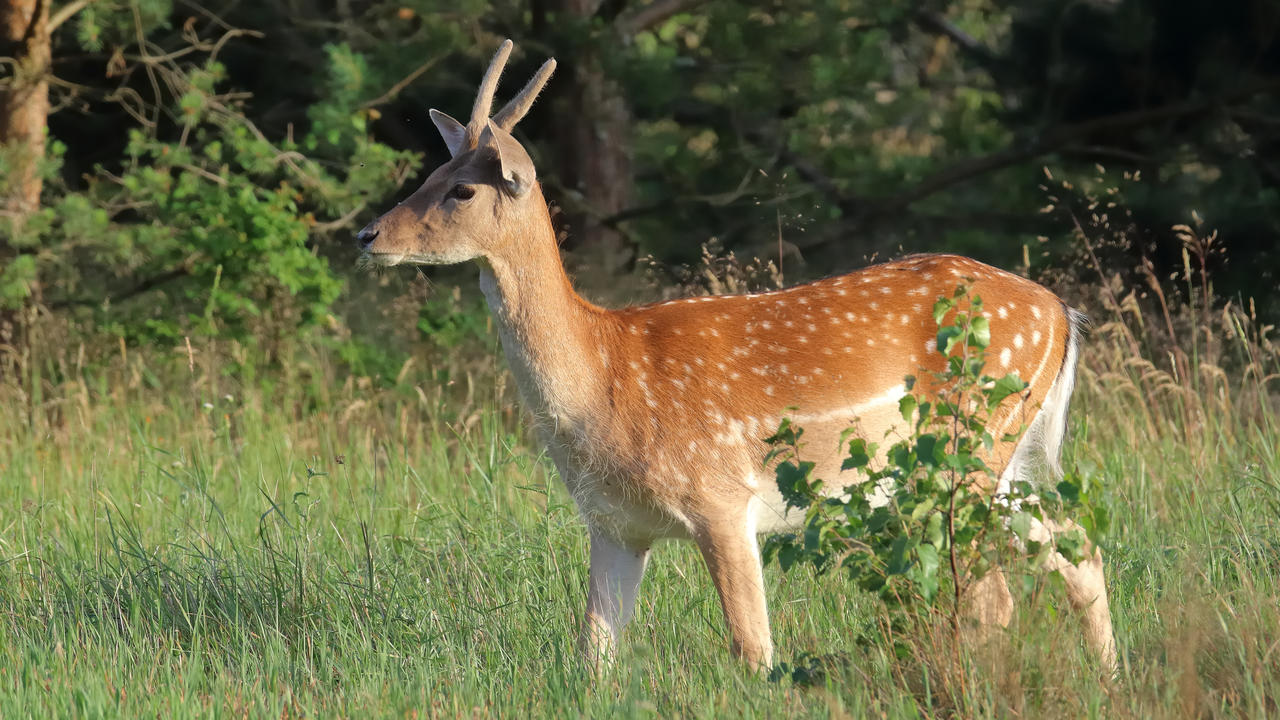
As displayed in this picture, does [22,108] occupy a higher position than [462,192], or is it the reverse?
[22,108]

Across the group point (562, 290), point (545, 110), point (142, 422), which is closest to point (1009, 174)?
point (545, 110)

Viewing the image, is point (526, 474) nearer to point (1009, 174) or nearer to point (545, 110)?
point (545, 110)

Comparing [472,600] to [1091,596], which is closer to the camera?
[1091,596]

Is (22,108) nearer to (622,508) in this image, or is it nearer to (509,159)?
(509,159)

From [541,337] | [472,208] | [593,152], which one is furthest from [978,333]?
[593,152]

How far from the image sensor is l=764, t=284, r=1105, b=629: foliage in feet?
11.5

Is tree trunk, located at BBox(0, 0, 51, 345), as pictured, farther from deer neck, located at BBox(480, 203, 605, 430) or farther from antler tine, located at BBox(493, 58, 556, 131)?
deer neck, located at BBox(480, 203, 605, 430)

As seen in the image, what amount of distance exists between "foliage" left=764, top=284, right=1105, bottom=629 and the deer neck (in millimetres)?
866

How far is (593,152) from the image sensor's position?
975 centimetres

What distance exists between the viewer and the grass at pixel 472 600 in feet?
12.2

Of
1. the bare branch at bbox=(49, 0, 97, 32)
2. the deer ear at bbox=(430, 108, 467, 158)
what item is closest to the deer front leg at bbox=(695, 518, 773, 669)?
the deer ear at bbox=(430, 108, 467, 158)

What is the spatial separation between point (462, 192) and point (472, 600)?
1.33m

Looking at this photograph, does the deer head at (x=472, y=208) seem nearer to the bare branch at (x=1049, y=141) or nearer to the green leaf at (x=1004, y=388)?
the green leaf at (x=1004, y=388)

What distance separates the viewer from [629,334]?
473 centimetres
